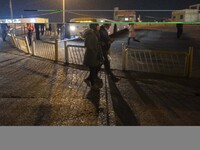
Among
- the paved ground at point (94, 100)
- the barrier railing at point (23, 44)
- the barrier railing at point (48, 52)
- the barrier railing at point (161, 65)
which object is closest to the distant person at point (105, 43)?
the paved ground at point (94, 100)

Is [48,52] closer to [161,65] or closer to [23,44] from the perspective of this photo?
[23,44]

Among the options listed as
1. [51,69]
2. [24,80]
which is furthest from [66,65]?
[24,80]

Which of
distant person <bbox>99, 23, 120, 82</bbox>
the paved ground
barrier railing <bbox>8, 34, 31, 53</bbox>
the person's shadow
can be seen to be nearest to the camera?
the paved ground

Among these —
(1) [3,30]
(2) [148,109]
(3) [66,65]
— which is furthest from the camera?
(1) [3,30]

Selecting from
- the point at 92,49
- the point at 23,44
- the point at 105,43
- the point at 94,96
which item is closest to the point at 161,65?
the point at 105,43

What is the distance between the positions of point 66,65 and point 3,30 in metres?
14.9

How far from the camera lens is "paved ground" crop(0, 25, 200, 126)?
514 cm

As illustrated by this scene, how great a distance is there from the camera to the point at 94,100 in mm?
6297

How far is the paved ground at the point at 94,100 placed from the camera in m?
5.14

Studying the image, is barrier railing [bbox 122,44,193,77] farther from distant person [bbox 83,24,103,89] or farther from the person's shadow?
the person's shadow

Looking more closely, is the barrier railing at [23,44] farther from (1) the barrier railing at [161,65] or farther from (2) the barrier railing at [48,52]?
(1) the barrier railing at [161,65]

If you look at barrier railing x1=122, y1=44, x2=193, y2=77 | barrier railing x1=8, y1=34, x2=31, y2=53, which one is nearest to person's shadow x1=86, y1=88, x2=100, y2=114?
barrier railing x1=122, y1=44, x2=193, y2=77

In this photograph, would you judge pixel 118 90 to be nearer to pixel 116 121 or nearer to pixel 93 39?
pixel 93 39

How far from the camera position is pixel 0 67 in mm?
10289
